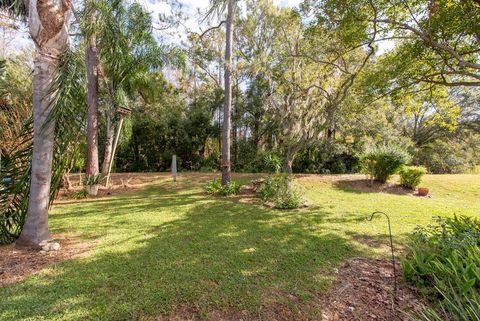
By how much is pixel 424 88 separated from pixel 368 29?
2381 millimetres

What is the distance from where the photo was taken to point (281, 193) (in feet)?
18.4

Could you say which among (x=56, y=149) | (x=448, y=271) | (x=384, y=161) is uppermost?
(x=56, y=149)

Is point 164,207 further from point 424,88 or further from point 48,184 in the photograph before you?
point 424,88

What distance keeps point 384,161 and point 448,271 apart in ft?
20.9

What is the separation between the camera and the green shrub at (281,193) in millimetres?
5332

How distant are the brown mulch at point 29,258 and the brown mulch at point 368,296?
2970mm

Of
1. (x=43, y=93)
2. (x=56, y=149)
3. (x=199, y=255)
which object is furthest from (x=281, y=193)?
(x=43, y=93)

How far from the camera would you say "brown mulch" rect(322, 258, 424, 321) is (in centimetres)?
209

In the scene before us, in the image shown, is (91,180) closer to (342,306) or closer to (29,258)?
(29,258)

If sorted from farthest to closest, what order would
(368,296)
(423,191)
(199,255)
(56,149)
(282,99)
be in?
(282,99)
(423,191)
(56,149)
(199,255)
(368,296)

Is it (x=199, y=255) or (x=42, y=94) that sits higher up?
(x=42, y=94)

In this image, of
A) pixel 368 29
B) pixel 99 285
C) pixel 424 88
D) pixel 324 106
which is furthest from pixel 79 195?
pixel 424 88

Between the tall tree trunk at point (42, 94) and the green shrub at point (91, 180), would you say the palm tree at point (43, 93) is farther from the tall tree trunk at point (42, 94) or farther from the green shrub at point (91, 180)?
the green shrub at point (91, 180)

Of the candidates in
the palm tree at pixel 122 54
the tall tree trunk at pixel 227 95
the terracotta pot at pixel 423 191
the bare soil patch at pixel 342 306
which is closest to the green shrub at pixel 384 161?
the terracotta pot at pixel 423 191
